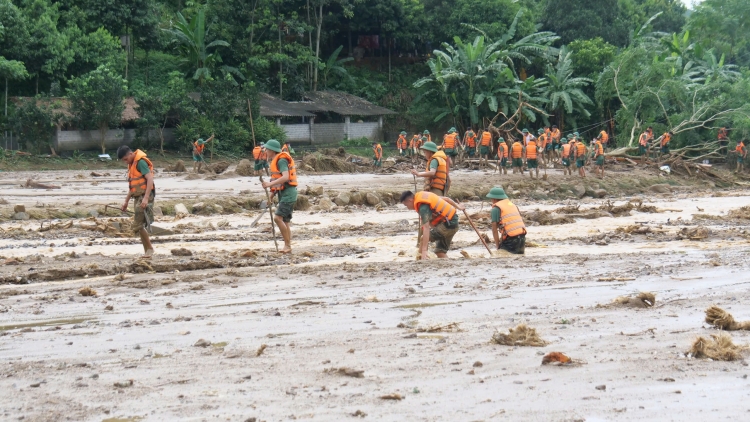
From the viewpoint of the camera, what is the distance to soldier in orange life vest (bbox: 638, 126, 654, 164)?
108 ft

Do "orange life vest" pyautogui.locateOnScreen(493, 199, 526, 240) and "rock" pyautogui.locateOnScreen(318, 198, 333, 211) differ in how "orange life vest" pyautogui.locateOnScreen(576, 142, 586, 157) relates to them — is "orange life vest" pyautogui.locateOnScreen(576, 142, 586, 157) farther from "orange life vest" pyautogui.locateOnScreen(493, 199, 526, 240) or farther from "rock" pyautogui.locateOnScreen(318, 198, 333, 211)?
"orange life vest" pyautogui.locateOnScreen(493, 199, 526, 240)

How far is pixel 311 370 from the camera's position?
20.2 feet

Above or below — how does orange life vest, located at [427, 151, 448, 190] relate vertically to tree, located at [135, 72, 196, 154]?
below

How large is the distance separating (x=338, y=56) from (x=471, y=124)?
10.9 meters

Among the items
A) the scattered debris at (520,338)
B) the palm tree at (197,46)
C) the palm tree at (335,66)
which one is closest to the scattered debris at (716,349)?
the scattered debris at (520,338)

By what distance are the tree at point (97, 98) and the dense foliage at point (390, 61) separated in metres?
0.10

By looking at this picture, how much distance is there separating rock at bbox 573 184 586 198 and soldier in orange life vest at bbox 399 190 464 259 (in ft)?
47.2

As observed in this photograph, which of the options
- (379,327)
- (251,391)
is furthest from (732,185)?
(251,391)

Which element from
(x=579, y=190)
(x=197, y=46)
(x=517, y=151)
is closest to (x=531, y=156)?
(x=517, y=151)

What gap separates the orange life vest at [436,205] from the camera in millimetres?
11422

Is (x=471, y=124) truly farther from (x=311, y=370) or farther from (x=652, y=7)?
(x=311, y=370)

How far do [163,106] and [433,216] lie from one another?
25843mm

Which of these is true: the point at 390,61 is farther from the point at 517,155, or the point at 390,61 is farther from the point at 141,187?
the point at 141,187

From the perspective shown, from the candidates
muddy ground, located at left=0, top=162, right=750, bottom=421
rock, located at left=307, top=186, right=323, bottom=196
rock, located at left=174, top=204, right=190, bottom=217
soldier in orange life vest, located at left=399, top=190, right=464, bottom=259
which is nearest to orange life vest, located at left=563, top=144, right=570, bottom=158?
rock, located at left=307, top=186, right=323, bottom=196
